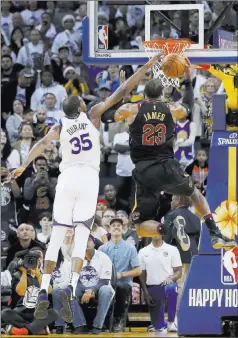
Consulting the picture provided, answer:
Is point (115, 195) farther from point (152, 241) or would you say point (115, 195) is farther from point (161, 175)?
point (161, 175)

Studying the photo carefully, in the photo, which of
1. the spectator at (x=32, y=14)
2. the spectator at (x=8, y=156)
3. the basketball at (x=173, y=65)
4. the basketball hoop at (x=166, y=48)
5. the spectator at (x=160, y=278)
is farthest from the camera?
the spectator at (x=32, y=14)

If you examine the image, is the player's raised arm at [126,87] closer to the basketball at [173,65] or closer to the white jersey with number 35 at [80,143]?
the basketball at [173,65]

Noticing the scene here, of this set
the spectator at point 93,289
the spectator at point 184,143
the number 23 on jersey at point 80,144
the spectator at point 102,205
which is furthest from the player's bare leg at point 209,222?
the spectator at point 184,143

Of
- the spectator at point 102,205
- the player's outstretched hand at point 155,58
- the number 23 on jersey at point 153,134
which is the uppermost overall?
the player's outstretched hand at point 155,58

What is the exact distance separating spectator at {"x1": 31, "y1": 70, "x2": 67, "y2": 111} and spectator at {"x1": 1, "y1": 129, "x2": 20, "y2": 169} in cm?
131

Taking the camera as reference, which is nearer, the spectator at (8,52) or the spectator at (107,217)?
the spectator at (107,217)

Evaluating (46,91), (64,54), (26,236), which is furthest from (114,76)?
(26,236)

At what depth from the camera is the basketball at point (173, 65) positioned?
1218 cm

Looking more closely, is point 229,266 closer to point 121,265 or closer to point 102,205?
point 121,265

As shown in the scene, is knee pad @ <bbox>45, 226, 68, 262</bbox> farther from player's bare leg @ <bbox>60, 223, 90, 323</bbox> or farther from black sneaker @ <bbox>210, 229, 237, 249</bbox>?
black sneaker @ <bbox>210, 229, 237, 249</bbox>

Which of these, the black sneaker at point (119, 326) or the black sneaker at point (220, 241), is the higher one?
the black sneaker at point (220, 241)

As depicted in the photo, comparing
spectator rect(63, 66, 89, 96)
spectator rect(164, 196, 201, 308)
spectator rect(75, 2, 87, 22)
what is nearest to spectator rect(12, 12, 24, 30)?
spectator rect(75, 2, 87, 22)

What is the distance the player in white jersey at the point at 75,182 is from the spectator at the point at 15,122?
6918mm

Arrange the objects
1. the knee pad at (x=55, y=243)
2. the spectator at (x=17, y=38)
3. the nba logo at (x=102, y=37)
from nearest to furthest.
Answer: the knee pad at (x=55, y=243), the nba logo at (x=102, y=37), the spectator at (x=17, y=38)
